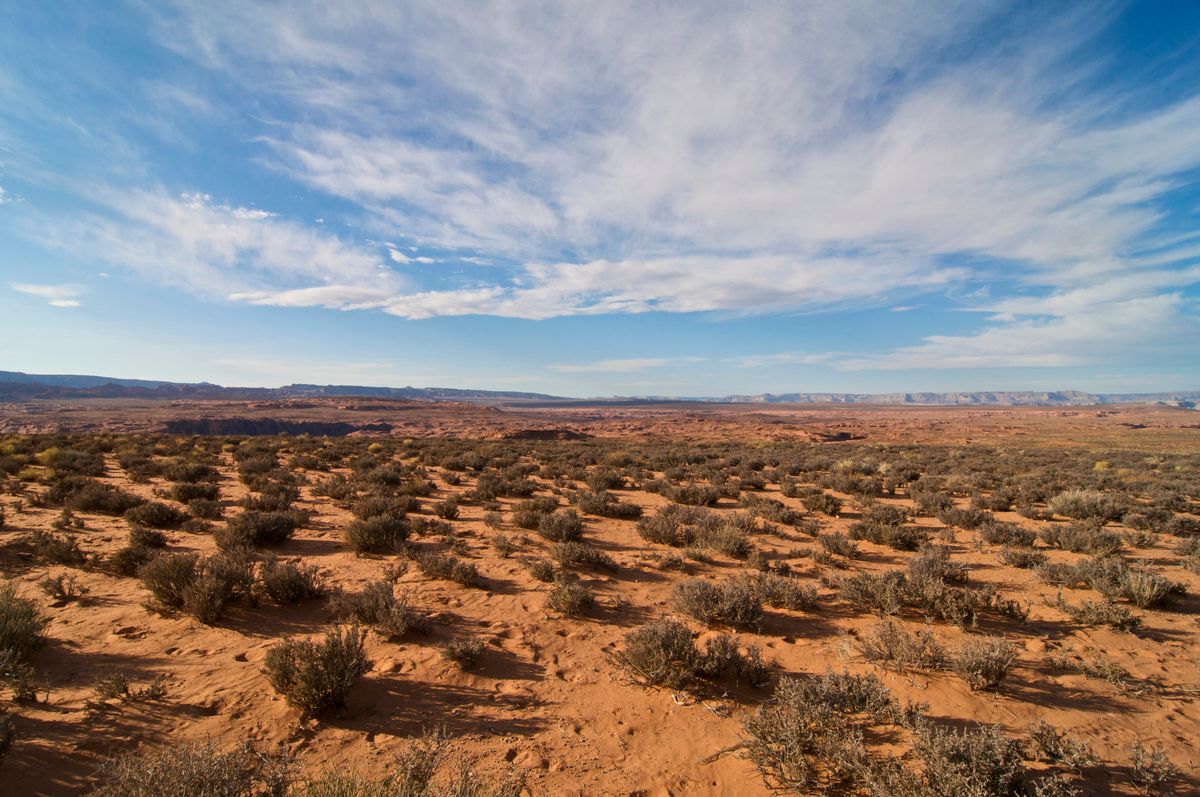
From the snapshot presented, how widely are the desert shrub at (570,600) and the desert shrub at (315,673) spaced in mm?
2570

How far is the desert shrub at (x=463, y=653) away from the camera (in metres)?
5.05

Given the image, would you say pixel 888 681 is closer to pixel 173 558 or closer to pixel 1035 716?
pixel 1035 716

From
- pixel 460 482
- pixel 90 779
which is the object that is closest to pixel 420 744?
pixel 90 779

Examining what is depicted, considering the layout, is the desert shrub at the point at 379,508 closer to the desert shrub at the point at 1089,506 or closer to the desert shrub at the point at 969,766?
the desert shrub at the point at 969,766

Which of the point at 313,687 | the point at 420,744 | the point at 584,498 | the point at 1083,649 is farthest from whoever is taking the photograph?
the point at 584,498

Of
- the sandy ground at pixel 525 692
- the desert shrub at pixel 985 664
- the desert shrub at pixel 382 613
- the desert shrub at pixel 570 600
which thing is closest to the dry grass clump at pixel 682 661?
the sandy ground at pixel 525 692

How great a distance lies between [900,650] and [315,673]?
576 cm

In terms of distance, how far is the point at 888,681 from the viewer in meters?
4.80

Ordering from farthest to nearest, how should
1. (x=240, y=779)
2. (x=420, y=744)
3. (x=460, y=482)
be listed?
1. (x=460, y=482)
2. (x=420, y=744)
3. (x=240, y=779)

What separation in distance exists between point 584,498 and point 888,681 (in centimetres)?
818

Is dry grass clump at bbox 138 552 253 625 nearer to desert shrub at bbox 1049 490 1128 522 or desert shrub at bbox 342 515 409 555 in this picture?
desert shrub at bbox 342 515 409 555

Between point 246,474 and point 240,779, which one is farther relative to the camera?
point 246,474

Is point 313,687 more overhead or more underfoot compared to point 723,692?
more overhead

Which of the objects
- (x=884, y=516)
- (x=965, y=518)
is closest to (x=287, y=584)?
(x=884, y=516)
